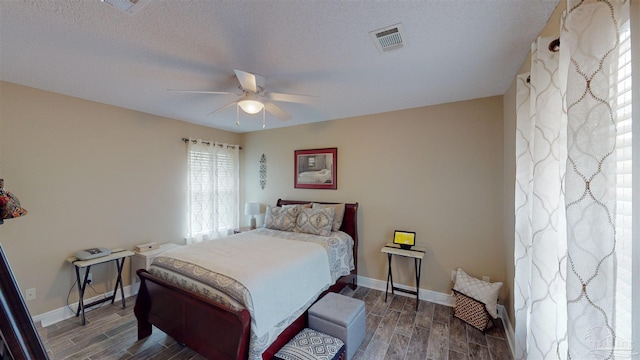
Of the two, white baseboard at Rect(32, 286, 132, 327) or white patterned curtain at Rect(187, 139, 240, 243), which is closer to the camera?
white baseboard at Rect(32, 286, 132, 327)

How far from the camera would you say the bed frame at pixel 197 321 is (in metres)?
1.71

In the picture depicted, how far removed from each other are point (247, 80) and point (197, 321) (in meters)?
1.93

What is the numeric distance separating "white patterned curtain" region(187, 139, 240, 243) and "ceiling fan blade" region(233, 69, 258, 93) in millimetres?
2535

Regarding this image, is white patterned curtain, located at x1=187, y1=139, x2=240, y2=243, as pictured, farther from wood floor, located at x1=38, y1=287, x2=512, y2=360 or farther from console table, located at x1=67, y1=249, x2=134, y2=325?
wood floor, located at x1=38, y1=287, x2=512, y2=360

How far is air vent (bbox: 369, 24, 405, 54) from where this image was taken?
157cm

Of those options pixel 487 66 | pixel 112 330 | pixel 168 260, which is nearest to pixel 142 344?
pixel 112 330

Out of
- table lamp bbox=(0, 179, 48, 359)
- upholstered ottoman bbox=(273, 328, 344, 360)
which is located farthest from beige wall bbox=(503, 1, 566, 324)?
table lamp bbox=(0, 179, 48, 359)

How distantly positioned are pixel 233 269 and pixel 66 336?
1.96 m

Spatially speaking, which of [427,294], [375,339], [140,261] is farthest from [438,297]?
[140,261]

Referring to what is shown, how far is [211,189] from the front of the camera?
4.30 m

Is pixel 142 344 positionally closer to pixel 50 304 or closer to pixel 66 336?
pixel 66 336

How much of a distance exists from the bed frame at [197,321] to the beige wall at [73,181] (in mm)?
1237

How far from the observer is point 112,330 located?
2469 millimetres

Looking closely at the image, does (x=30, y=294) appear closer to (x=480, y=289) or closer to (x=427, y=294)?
(x=427, y=294)
